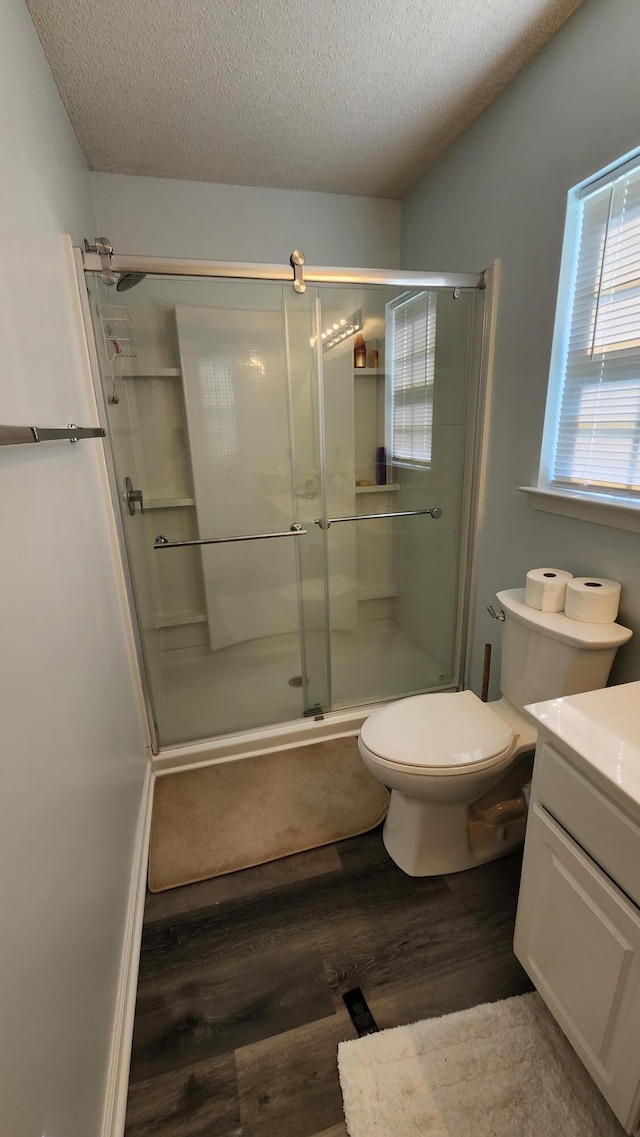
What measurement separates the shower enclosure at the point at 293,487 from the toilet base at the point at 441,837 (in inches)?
31.2

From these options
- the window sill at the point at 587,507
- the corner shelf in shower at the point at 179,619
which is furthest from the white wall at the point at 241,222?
the corner shelf in shower at the point at 179,619

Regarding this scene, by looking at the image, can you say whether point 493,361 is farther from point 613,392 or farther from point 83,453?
point 83,453

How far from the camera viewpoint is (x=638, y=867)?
29.0 inches

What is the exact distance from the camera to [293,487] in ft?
7.47

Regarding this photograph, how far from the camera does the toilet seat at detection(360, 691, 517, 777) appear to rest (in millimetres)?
1277

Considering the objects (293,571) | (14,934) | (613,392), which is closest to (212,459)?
(293,571)

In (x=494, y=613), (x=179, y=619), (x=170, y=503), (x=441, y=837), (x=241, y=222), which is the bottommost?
(x=441, y=837)

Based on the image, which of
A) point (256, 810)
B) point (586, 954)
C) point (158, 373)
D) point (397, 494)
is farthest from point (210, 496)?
point (586, 954)

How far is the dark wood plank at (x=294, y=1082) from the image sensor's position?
949 mm

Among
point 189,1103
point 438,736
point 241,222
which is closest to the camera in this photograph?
point 189,1103

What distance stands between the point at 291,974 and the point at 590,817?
91cm

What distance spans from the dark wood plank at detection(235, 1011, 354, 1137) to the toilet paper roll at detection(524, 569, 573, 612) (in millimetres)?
1190

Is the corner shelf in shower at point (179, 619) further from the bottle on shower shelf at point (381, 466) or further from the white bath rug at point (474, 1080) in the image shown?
the white bath rug at point (474, 1080)

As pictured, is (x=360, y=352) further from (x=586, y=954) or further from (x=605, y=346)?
(x=586, y=954)
